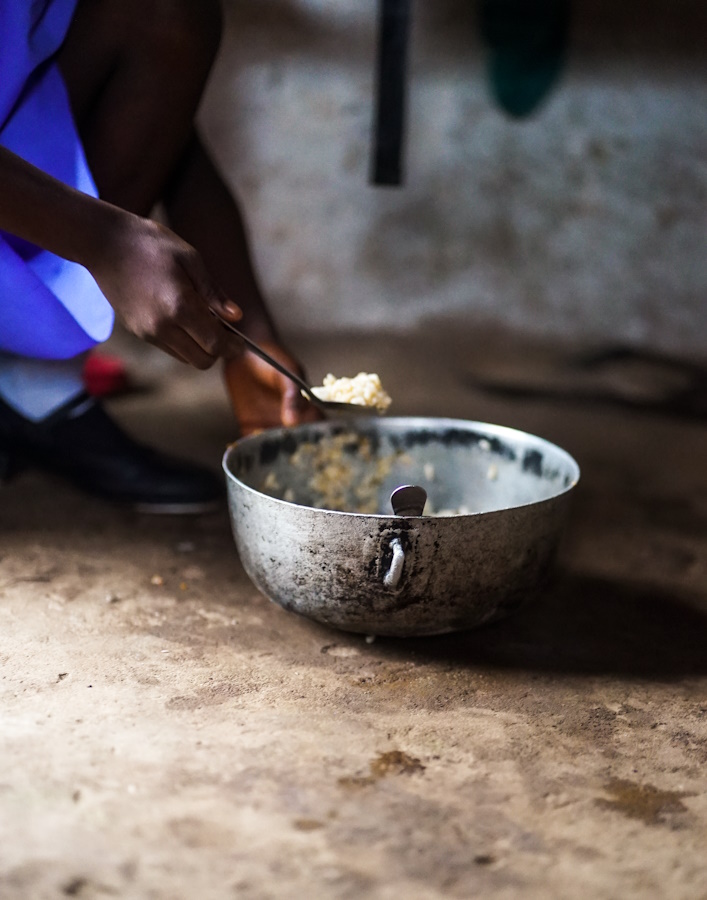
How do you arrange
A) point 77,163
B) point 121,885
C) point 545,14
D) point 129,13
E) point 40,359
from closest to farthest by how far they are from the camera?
point 121,885
point 77,163
point 129,13
point 40,359
point 545,14

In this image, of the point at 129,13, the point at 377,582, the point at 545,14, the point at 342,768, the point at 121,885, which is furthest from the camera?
the point at 545,14

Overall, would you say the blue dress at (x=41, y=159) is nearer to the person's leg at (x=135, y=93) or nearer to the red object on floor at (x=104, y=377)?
the person's leg at (x=135, y=93)

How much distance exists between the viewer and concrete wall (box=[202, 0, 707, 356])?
2.40 meters

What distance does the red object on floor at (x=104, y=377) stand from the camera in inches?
86.4

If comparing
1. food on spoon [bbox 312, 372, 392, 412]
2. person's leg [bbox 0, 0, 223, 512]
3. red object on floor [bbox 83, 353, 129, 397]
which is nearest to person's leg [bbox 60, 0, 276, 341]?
person's leg [bbox 0, 0, 223, 512]

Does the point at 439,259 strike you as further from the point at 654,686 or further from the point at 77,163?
the point at 654,686

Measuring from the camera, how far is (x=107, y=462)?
1.57 meters

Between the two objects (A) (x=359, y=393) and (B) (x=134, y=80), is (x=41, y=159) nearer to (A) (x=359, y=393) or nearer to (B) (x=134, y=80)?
(B) (x=134, y=80)

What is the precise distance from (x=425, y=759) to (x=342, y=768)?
82mm

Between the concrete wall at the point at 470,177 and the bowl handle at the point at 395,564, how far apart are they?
1.66 m

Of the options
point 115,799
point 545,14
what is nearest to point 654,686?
point 115,799

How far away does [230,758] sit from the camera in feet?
2.96

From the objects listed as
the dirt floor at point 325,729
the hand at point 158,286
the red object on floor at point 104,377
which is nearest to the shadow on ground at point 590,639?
the dirt floor at point 325,729

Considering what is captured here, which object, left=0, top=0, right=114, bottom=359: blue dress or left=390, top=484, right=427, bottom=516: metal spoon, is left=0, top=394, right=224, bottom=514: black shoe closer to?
left=0, top=0, right=114, bottom=359: blue dress
